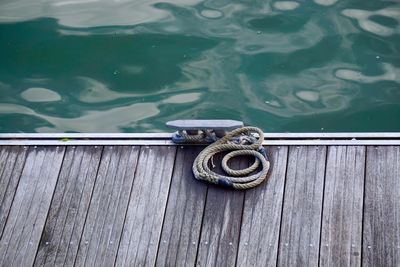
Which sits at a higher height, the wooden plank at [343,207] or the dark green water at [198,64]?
the dark green water at [198,64]

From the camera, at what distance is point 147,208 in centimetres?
536

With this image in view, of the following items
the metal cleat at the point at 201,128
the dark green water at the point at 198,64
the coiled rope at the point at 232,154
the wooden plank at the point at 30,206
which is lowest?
the wooden plank at the point at 30,206

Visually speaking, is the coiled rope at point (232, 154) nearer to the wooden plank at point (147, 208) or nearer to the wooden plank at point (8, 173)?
the wooden plank at point (147, 208)

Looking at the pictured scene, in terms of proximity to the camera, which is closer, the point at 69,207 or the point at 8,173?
the point at 69,207

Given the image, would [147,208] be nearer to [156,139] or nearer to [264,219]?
[156,139]

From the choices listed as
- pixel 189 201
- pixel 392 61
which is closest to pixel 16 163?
pixel 189 201

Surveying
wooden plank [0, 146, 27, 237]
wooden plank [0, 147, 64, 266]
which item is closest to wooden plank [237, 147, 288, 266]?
wooden plank [0, 147, 64, 266]

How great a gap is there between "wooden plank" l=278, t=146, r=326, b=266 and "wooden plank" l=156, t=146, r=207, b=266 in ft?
1.78

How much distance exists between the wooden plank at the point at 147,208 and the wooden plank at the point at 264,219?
545 mm

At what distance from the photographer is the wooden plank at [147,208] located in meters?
5.16

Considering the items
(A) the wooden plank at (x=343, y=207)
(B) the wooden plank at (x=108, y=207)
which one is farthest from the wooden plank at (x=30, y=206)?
(A) the wooden plank at (x=343, y=207)

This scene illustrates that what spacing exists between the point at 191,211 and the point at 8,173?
132cm

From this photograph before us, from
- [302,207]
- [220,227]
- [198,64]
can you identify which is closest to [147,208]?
[220,227]

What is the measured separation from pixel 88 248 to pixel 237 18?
3.28 metres
